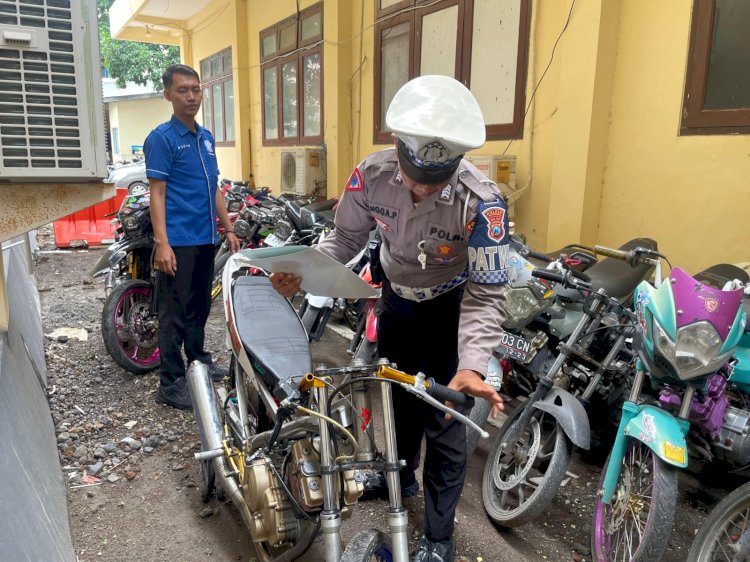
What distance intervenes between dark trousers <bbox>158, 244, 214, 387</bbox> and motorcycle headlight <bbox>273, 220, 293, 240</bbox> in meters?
1.46

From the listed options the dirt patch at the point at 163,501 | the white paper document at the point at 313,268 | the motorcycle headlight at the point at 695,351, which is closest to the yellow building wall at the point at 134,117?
the dirt patch at the point at 163,501

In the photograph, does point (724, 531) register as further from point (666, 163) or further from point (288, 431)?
point (666, 163)

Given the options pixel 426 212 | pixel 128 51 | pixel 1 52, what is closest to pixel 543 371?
pixel 426 212

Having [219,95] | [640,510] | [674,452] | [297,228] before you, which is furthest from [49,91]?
[219,95]

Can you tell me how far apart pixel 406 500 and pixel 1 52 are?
2400mm

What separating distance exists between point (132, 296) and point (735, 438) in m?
3.63

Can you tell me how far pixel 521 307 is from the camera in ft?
9.58

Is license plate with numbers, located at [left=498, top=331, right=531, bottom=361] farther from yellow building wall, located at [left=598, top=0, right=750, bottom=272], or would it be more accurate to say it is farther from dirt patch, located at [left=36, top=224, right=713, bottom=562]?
yellow building wall, located at [left=598, top=0, right=750, bottom=272]

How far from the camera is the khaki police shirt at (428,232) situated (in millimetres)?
1706

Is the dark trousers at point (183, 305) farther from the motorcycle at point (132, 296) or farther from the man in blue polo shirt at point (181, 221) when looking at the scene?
the motorcycle at point (132, 296)

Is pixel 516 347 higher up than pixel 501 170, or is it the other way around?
pixel 501 170

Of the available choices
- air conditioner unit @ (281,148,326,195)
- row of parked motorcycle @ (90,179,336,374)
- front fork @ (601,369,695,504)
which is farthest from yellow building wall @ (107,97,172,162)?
front fork @ (601,369,695,504)

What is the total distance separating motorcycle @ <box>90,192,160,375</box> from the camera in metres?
3.86

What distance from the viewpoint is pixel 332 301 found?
13.1 ft
